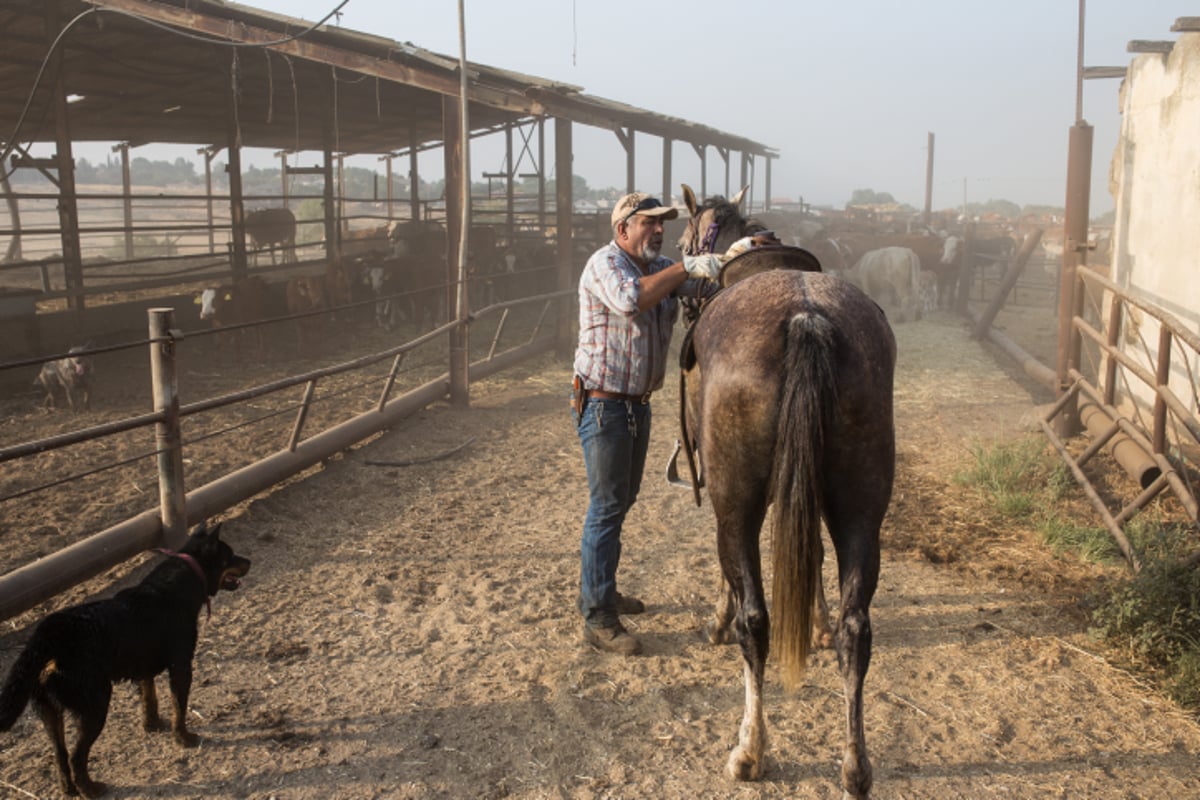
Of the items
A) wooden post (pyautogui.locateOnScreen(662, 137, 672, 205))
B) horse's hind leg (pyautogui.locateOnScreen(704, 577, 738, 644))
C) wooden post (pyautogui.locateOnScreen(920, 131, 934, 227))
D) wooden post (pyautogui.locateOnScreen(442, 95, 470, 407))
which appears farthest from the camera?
wooden post (pyautogui.locateOnScreen(920, 131, 934, 227))

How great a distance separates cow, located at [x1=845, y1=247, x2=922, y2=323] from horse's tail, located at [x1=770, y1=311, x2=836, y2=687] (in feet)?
48.7

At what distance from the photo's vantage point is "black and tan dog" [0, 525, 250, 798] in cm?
258

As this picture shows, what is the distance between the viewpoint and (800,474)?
2705mm

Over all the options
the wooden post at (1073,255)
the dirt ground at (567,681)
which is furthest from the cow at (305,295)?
the wooden post at (1073,255)

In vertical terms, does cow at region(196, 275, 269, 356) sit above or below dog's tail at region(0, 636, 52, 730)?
above

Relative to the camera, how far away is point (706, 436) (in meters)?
3.01

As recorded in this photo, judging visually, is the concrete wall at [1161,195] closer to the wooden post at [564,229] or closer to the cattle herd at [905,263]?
the wooden post at [564,229]

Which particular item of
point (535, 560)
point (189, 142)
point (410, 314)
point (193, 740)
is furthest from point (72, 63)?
point (193, 740)

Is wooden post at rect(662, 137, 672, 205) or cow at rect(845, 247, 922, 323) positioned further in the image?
wooden post at rect(662, 137, 672, 205)

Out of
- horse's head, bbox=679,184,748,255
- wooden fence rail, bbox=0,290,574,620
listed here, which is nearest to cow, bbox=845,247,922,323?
wooden fence rail, bbox=0,290,574,620

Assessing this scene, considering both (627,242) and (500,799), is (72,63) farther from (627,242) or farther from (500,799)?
(500,799)

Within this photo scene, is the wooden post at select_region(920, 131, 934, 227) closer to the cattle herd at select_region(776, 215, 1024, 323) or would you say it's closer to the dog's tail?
the cattle herd at select_region(776, 215, 1024, 323)

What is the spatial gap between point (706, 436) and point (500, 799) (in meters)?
1.36

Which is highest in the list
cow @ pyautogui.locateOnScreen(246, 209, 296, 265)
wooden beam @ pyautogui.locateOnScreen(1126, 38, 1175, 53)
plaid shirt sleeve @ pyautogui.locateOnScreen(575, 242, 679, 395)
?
wooden beam @ pyautogui.locateOnScreen(1126, 38, 1175, 53)
